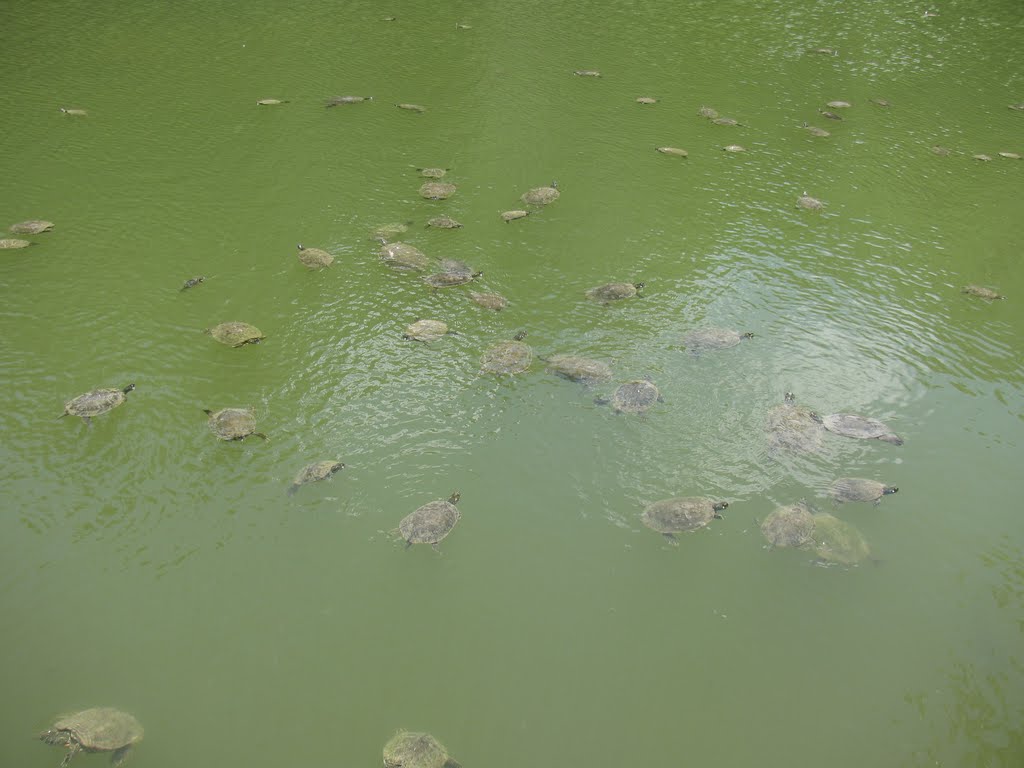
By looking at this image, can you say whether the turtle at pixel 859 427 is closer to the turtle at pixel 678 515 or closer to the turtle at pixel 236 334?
the turtle at pixel 678 515

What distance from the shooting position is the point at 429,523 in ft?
17.2

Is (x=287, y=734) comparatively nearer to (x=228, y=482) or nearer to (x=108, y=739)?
(x=108, y=739)

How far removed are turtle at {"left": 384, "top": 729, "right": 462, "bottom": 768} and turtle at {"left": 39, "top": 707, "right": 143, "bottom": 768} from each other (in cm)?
164

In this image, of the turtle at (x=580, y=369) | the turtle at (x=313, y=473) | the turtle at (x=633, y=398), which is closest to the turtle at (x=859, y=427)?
the turtle at (x=633, y=398)

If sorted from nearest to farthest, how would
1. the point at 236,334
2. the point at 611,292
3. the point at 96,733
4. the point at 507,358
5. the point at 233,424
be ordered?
the point at 96,733 < the point at 233,424 < the point at 507,358 < the point at 236,334 < the point at 611,292

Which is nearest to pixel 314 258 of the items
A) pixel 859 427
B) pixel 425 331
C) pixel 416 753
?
pixel 425 331

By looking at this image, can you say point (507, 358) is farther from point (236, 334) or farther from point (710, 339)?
A: point (236, 334)

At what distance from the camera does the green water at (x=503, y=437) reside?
445 cm

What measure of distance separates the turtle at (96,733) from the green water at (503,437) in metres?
0.12

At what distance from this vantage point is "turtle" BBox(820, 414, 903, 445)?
20.5 feet

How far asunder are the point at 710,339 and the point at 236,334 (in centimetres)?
521

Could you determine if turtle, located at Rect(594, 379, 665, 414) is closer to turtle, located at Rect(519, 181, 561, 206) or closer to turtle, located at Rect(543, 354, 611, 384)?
turtle, located at Rect(543, 354, 611, 384)

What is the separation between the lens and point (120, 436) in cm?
607

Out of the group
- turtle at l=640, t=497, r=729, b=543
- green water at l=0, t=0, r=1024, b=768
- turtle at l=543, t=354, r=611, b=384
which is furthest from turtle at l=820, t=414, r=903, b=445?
turtle at l=543, t=354, r=611, b=384
